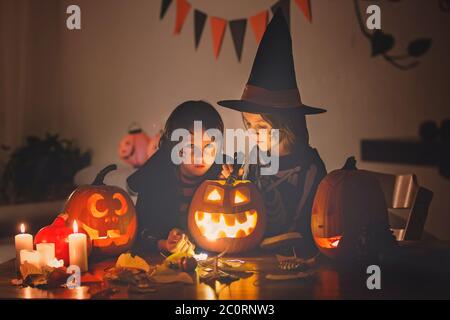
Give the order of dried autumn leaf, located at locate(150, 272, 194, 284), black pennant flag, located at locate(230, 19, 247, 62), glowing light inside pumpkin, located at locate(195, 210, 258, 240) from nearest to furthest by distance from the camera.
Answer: dried autumn leaf, located at locate(150, 272, 194, 284) < glowing light inside pumpkin, located at locate(195, 210, 258, 240) < black pennant flag, located at locate(230, 19, 247, 62)

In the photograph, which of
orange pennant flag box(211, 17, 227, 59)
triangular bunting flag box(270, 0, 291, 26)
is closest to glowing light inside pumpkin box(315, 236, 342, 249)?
triangular bunting flag box(270, 0, 291, 26)

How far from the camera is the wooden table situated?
1.19 meters

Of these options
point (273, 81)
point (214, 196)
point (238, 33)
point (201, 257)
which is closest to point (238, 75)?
point (238, 33)

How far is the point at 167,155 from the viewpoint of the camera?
5.82 ft

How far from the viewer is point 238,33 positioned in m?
2.81

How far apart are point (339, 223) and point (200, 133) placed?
519mm

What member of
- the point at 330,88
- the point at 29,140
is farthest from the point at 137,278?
the point at 29,140

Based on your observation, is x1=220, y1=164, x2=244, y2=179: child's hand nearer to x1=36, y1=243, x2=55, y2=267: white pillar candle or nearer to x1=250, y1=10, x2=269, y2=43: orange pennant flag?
x1=36, y1=243, x2=55, y2=267: white pillar candle

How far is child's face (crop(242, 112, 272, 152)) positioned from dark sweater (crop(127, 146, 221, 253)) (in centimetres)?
16

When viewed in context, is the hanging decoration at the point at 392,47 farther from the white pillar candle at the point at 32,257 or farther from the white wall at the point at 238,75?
the white pillar candle at the point at 32,257

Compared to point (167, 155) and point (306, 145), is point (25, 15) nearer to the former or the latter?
point (167, 155)

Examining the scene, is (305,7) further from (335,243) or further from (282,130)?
(335,243)

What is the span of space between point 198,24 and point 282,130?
1.43 m
